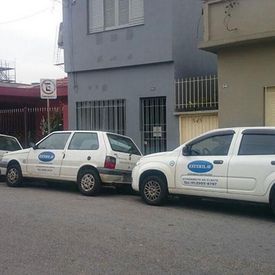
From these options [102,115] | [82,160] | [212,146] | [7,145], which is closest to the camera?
[212,146]

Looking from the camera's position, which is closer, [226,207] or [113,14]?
[226,207]

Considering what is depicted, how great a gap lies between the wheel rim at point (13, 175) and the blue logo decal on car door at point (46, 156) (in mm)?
959

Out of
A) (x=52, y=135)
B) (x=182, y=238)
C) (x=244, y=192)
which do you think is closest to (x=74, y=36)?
(x=52, y=135)

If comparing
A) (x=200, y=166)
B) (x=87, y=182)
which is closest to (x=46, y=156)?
(x=87, y=182)

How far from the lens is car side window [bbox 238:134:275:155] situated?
8984 mm

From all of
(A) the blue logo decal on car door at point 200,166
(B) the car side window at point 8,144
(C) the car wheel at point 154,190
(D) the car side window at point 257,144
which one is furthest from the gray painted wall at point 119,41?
(D) the car side window at point 257,144

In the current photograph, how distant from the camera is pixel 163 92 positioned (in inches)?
615

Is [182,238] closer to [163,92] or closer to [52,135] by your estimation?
[52,135]

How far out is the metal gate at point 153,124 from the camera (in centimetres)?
1583

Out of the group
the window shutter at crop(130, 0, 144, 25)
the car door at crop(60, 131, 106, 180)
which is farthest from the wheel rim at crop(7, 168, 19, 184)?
the window shutter at crop(130, 0, 144, 25)

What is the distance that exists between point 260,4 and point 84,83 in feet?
23.5

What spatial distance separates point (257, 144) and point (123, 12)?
8.97 meters

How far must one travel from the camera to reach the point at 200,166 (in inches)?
382

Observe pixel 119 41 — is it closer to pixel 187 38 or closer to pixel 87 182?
pixel 187 38
